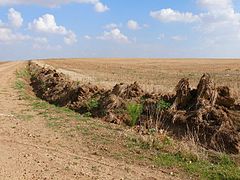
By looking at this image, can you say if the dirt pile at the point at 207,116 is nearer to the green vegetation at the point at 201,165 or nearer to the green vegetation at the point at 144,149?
the green vegetation at the point at 144,149

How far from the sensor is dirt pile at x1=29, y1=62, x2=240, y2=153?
10133mm

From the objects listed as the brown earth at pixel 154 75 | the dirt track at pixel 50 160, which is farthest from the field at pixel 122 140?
the brown earth at pixel 154 75

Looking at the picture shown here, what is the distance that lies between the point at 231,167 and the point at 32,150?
4209 mm

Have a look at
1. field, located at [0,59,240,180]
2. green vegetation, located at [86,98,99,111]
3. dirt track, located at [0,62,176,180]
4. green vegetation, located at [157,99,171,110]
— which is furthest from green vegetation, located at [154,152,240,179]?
green vegetation, located at [86,98,99,111]

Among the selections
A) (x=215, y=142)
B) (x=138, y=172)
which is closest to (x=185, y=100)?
(x=215, y=142)

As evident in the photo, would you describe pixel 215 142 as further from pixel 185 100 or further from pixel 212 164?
pixel 185 100

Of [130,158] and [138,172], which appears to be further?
[130,158]

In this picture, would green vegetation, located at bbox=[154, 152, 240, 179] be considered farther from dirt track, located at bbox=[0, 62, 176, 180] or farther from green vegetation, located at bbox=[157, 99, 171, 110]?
green vegetation, located at bbox=[157, 99, 171, 110]

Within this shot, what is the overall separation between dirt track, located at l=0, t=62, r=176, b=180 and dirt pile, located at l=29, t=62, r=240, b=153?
7.11 ft

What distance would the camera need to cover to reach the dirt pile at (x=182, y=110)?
33.2 feet

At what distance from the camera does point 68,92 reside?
58.8 ft

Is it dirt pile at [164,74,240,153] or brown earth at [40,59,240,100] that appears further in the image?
brown earth at [40,59,240,100]

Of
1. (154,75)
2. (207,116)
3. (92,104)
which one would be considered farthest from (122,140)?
(154,75)

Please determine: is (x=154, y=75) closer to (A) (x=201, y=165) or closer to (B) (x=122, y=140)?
(B) (x=122, y=140)
